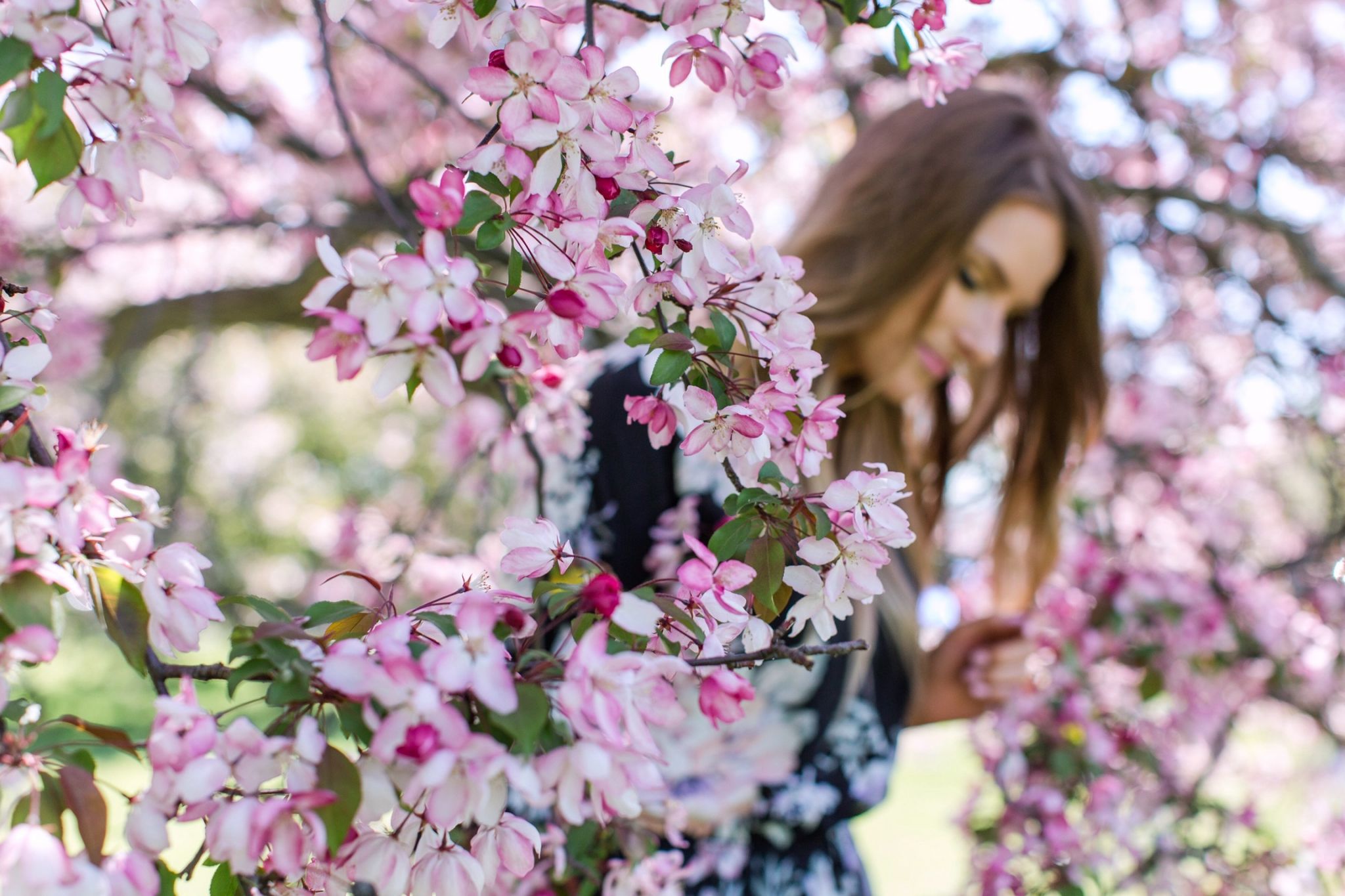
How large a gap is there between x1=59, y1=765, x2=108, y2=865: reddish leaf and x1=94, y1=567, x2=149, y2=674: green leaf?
0.21 feet

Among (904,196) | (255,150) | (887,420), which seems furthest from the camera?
(255,150)

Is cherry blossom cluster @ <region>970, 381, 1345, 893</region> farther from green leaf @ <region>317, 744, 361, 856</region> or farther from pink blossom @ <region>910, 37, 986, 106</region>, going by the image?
green leaf @ <region>317, 744, 361, 856</region>

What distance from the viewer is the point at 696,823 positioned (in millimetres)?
1203

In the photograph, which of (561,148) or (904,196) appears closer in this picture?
(561,148)

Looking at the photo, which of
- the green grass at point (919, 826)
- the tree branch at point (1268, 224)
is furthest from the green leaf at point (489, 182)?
the green grass at point (919, 826)

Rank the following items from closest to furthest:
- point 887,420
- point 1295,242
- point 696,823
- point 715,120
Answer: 1. point 696,823
2. point 887,420
3. point 1295,242
4. point 715,120

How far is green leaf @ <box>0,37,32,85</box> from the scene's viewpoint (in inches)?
17.7

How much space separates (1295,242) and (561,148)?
2.36m

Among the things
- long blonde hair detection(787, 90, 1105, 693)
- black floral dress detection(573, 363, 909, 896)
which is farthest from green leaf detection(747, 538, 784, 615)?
long blonde hair detection(787, 90, 1105, 693)

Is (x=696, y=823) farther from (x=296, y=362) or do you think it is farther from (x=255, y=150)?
(x=296, y=362)

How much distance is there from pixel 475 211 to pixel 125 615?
0.25 m

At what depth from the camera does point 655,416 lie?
60 centimetres

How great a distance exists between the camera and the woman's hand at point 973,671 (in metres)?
1.57

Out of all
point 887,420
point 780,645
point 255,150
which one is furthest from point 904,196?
point 255,150
